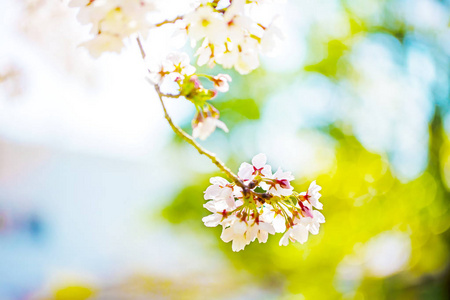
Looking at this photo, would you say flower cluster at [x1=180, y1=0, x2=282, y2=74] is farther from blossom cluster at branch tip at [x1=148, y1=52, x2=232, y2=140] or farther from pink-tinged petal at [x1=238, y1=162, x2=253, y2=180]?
pink-tinged petal at [x1=238, y1=162, x2=253, y2=180]

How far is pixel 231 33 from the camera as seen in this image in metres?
0.55

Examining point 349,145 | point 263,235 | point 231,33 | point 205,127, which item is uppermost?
point 349,145

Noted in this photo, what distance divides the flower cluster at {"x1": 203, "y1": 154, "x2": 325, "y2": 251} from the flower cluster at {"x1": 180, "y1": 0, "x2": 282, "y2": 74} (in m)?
0.17

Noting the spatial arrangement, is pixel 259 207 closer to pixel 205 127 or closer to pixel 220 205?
pixel 220 205

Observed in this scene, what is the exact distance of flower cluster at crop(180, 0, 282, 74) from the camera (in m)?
0.53

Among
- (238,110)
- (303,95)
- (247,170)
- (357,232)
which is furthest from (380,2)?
(247,170)

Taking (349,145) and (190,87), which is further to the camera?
(349,145)

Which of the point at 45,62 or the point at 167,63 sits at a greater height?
the point at 45,62

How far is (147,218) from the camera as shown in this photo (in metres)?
5.50

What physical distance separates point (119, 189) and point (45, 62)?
6.03 meters

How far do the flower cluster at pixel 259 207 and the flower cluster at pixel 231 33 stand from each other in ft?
0.55

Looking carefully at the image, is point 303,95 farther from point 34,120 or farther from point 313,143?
point 34,120

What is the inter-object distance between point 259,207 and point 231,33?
0.27 meters

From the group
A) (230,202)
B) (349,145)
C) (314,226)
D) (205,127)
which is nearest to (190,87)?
Result: (205,127)
